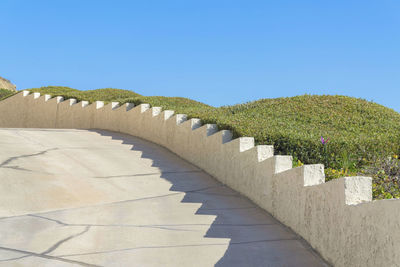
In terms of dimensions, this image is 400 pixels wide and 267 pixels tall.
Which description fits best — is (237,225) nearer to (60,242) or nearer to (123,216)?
(123,216)

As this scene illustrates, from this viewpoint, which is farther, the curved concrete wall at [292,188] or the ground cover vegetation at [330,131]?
the ground cover vegetation at [330,131]

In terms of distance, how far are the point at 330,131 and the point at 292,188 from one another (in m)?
5.85

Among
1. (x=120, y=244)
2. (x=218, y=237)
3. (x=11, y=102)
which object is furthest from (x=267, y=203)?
(x=11, y=102)

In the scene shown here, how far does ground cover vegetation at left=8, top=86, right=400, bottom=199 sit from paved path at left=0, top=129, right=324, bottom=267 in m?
1.80

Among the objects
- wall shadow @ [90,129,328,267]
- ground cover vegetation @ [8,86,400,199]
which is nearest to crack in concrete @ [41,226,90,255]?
wall shadow @ [90,129,328,267]

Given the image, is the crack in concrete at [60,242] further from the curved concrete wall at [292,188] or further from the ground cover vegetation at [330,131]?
the ground cover vegetation at [330,131]

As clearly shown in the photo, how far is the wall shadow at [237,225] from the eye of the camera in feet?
19.4

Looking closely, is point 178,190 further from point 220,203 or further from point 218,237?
point 218,237

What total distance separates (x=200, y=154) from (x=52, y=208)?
434 centimetres

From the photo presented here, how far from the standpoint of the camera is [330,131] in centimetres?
1261

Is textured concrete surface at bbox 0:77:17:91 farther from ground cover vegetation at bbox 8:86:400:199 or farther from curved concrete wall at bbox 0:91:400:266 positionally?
ground cover vegetation at bbox 8:86:400:199

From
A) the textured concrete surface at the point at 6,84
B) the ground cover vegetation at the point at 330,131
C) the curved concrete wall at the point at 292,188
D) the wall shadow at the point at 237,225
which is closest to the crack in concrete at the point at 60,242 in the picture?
the wall shadow at the point at 237,225

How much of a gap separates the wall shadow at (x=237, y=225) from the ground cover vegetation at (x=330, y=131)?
1.48 meters

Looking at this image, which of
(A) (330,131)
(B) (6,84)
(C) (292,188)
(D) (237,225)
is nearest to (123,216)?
(D) (237,225)
